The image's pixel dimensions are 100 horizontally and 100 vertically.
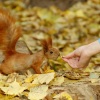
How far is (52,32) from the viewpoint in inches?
265

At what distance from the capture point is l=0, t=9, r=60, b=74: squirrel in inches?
138

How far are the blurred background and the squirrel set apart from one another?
1722 millimetres

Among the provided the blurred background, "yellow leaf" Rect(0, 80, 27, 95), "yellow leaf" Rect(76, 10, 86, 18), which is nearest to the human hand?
"yellow leaf" Rect(0, 80, 27, 95)

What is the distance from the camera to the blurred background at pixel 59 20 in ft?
20.7

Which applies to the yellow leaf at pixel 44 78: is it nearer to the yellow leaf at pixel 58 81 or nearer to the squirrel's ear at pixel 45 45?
the yellow leaf at pixel 58 81

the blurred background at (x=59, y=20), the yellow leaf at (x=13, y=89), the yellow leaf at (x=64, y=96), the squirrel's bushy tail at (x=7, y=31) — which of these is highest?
the blurred background at (x=59, y=20)

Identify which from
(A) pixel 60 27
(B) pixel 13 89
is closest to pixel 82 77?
(B) pixel 13 89

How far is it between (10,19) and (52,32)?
126 inches

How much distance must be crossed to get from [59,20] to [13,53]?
3.88 metres

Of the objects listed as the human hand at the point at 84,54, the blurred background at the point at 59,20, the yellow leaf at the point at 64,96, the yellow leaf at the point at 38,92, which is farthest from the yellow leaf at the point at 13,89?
the blurred background at the point at 59,20

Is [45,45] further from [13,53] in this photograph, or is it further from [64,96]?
[64,96]

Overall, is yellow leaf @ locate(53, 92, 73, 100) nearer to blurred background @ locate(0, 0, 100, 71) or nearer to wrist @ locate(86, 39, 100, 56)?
wrist @ locate(86, 39, 100, 56)

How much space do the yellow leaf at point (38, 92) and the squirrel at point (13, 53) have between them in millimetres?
374

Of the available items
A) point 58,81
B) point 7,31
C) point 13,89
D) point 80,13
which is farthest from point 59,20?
point 13,89
